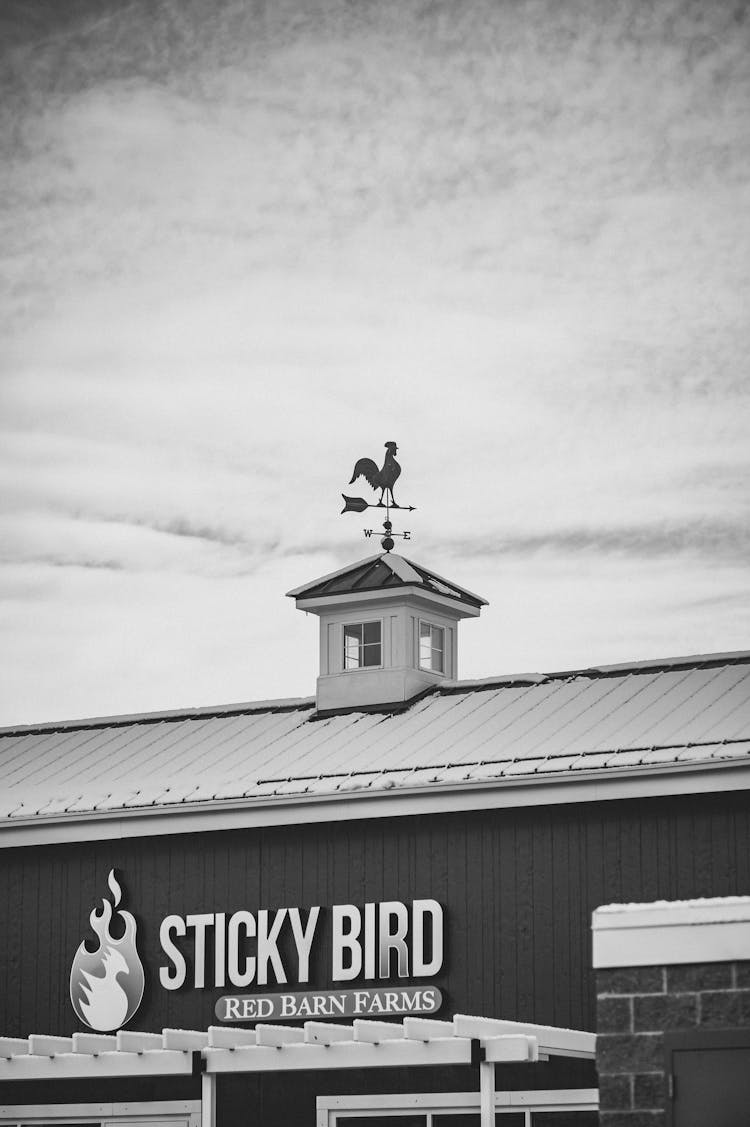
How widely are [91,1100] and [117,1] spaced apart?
51537mm

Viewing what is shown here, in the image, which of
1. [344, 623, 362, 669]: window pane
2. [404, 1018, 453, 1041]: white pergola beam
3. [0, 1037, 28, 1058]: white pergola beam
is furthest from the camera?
[344, 623, 362, 669]: window pane

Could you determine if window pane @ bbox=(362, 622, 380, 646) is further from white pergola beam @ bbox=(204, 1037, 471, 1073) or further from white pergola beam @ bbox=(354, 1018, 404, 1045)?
white pergola beam @ bbox=(354, 1018, 404, 1045)

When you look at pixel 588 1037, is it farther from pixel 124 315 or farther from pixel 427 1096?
pixel 124 315

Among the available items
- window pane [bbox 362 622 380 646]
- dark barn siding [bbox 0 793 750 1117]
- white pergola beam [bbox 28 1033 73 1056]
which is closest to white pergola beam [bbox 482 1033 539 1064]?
dark barn siding [bbox 0 793 750 1117]

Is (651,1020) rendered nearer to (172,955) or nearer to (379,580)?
(172,955)

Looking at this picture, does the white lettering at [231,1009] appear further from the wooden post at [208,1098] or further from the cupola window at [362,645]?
the cupola window at [362,645]

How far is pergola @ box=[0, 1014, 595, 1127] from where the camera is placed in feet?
53.3

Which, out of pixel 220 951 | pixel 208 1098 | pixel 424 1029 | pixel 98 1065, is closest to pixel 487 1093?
pixel 424 1029

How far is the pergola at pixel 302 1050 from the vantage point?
16234 millimetres

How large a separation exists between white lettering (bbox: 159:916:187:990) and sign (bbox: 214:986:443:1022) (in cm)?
64

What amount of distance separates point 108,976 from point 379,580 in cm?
597

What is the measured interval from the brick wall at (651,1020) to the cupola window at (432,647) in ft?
40.4

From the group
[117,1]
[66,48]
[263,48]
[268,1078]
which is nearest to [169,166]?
[263,48]

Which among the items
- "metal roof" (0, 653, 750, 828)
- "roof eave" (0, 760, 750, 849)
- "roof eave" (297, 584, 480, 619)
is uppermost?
"roof eave" (297, 584, 480, 619)
